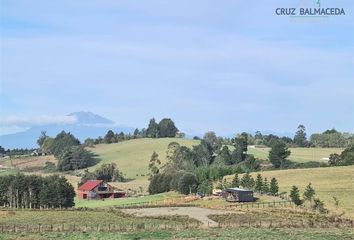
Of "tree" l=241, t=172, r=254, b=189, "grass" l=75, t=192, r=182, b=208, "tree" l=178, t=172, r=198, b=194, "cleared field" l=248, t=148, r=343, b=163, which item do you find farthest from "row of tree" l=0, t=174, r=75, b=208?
"cleared field" l=248, t=148, r=343, b=163

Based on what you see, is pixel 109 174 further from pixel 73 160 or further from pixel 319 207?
pixel 319 207

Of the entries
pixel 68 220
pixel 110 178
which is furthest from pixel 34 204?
pixel 110 178

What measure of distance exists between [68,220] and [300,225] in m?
24.9

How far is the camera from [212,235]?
44.3 meters

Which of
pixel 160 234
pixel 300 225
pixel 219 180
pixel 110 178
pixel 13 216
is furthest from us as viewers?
pixel 110 178

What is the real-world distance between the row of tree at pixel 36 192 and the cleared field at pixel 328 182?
38.8 meters

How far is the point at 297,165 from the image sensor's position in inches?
5758

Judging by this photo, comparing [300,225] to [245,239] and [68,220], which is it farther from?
[68,220]

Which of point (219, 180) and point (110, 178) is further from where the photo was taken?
point (110, 178)

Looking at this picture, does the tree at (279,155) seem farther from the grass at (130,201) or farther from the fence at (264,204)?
the fence at (264,204)

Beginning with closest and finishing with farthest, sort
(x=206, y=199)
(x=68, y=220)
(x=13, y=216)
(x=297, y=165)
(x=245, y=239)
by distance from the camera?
(x=245, y=239)
(x=68, y=220)
(x=13, y=216)
(x=206, y=199)
(x=297, y=165)

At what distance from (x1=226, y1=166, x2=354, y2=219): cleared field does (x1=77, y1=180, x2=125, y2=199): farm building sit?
26211 millimetres

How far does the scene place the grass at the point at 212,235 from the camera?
4331cm

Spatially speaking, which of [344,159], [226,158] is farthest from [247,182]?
[226,158]
